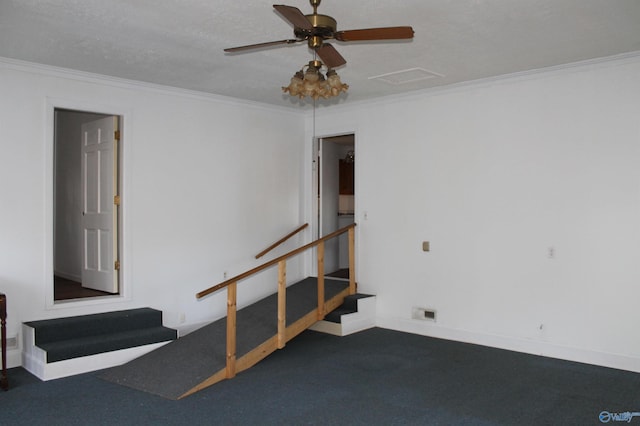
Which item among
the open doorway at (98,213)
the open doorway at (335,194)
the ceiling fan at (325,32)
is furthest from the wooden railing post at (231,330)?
the open doorway at (335,194)

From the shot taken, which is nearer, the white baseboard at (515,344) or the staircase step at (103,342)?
the staircase step at (103,342)

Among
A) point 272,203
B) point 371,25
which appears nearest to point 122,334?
point 272,203

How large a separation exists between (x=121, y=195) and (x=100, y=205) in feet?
1.65

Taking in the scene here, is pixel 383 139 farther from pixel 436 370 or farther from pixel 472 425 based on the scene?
pixel 472 425

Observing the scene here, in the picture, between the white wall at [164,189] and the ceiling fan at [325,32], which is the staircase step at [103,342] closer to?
the white wall at [164,189]

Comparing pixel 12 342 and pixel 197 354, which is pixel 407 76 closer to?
pixel 197 354

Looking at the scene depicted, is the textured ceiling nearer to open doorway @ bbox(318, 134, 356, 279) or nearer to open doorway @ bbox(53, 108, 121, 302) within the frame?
open doorway @ bbox(53, 108, 121, 302)

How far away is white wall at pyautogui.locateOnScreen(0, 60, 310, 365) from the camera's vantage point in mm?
4875

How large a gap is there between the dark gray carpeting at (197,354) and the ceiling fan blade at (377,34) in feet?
9.67

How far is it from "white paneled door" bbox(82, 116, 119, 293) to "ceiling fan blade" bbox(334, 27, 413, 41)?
3482 mm

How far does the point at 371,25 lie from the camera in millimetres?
3895

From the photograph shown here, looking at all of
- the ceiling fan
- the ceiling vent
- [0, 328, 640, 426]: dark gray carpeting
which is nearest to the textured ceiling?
the ceiling vent

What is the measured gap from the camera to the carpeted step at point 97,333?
466 cm

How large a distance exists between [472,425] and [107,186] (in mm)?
4377
